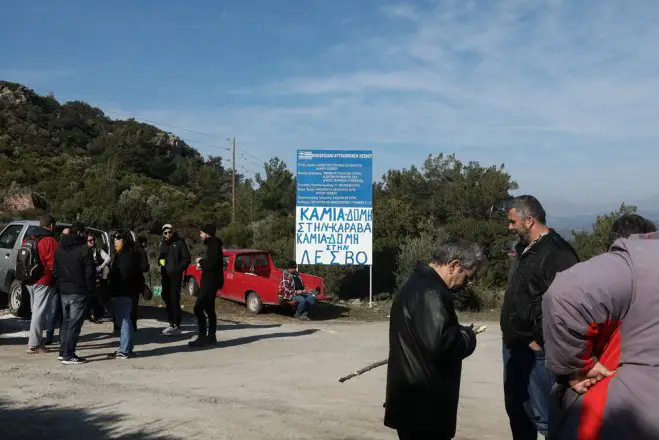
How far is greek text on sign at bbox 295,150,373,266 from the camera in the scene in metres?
18.8

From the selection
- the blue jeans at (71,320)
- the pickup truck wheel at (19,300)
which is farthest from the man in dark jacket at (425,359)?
the pickup truck wheel at (19,300)

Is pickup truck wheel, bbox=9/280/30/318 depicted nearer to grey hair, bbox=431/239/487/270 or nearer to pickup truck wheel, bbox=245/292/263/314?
pickup truck wheel, bbox=245/292/263/314

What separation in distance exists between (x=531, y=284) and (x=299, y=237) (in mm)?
14081

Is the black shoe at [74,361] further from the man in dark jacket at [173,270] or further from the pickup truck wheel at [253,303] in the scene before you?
the pickup truck wheel at [253,303]

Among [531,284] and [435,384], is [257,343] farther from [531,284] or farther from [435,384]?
[435,384]

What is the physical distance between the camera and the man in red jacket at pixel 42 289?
9.40 m

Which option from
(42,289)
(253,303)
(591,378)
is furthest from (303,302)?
(591,378)

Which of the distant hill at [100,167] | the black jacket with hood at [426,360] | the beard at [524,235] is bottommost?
the black jacket with hood at [426,360]

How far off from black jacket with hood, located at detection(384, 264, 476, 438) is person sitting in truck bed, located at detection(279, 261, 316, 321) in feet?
40.1

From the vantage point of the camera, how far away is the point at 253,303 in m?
16.7

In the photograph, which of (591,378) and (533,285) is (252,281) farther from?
(591,378)

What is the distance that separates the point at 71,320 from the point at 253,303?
316 inches

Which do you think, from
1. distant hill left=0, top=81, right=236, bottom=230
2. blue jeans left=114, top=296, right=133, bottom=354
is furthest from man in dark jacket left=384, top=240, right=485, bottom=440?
distant hill left=0, top=81, right=236, bottom=230

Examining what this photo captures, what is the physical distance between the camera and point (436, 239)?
23.1 metres
